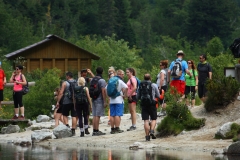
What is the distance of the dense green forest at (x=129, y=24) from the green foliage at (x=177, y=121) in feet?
236

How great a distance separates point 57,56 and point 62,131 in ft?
141

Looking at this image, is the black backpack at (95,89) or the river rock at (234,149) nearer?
the river rock at (234,149)

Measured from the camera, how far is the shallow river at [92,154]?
20.0 meters

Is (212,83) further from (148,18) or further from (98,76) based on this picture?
(148,18)

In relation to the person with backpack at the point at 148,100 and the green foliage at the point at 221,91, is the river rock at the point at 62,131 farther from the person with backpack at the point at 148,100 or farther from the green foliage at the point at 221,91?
the green foliage at the point at 221,91

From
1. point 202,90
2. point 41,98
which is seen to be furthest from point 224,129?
point 41,98

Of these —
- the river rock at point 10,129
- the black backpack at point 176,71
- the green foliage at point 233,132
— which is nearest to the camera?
the green foliage at point 233,132

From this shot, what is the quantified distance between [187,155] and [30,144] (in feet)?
16.5

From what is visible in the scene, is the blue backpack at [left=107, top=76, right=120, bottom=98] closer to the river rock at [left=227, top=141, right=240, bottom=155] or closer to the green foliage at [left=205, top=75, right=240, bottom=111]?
the green foliage at [left=205, top=75, right=240, bottom=111]

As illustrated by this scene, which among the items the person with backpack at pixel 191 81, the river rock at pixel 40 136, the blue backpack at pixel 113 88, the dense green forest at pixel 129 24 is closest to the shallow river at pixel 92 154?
the river rock at pixel 40 136

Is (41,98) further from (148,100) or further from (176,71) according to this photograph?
(148,100)

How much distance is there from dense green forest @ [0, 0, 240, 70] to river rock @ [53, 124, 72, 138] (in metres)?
70.7

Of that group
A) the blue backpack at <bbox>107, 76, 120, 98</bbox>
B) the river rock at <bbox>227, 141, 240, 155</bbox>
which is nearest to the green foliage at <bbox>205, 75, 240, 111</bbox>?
the blue backpack at <bbox>107, 76, 120, 98</bbox>

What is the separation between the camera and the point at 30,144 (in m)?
24.3
